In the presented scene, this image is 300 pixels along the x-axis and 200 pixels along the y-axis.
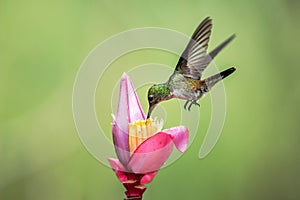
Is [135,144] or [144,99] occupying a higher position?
[144,99]

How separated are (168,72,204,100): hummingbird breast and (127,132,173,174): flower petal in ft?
0.36

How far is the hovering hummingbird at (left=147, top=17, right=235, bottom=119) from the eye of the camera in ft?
1.83

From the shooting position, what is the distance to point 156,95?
55 cm

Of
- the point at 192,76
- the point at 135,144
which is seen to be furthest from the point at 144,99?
the point at 135,144

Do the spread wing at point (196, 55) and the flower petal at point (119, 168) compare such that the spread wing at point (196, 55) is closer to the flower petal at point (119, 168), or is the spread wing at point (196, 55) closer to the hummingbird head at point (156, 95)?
the hummingbird head at point (156, 95)

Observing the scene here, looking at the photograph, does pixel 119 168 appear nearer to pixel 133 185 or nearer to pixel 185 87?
pixel 133 185

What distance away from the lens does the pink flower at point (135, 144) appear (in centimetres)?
49

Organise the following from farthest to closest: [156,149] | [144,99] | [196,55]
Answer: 1. [144,99]
2. [196,55]
3. [156,149]

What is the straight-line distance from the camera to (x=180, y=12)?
4.57 ft

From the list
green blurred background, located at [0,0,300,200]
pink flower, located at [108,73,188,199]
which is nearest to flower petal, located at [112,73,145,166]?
pink flower, located at [108,73,188,199]

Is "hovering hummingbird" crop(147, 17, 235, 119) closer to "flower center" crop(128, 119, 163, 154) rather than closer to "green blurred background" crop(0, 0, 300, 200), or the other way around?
"flower center" crop(128, 119, 163, 154)

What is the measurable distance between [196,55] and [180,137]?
135mm

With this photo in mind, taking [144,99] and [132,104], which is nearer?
[132,104]
